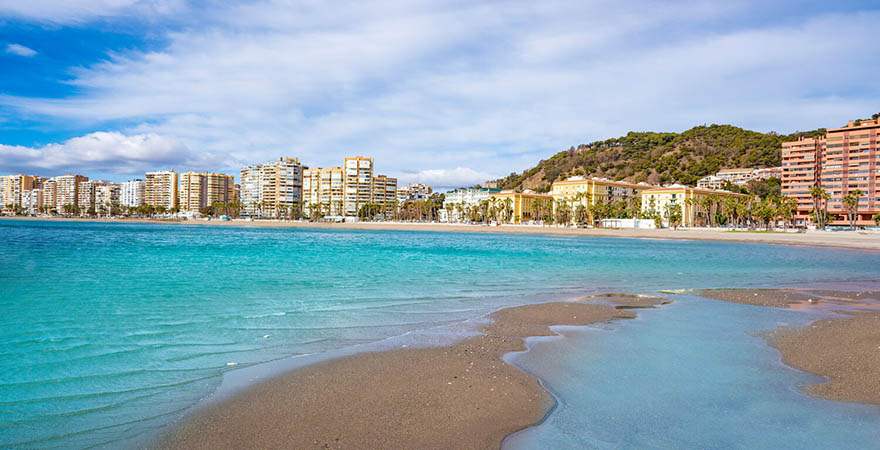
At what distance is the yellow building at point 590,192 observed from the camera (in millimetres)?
114750

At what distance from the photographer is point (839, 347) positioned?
7.27 meters

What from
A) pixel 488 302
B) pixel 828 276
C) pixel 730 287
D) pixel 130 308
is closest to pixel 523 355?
pixel 488 302

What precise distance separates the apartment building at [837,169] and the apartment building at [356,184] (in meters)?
119

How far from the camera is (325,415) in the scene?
15.3 ft

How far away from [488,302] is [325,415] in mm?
7640

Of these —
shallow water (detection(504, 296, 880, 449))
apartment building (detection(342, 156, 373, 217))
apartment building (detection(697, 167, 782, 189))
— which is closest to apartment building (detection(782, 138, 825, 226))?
apartment building (detection(697, 167, 782, 189))

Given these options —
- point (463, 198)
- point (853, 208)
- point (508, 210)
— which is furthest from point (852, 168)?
point (463, 198)

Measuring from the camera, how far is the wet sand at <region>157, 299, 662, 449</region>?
4.12m

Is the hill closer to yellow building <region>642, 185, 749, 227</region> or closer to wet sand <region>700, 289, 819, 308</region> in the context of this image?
yellow building <region>642, 185, 749, 227</region>

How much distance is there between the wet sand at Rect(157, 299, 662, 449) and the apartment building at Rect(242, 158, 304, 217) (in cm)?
17064

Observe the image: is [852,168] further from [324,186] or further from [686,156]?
[324,186]

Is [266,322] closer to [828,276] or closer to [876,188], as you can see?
[828,276]

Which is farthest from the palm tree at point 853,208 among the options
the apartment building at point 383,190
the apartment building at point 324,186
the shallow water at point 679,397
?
the apartment building at point 324,186

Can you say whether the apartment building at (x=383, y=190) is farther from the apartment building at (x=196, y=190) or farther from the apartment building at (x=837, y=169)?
the apartment building at (x=837, y=169)
